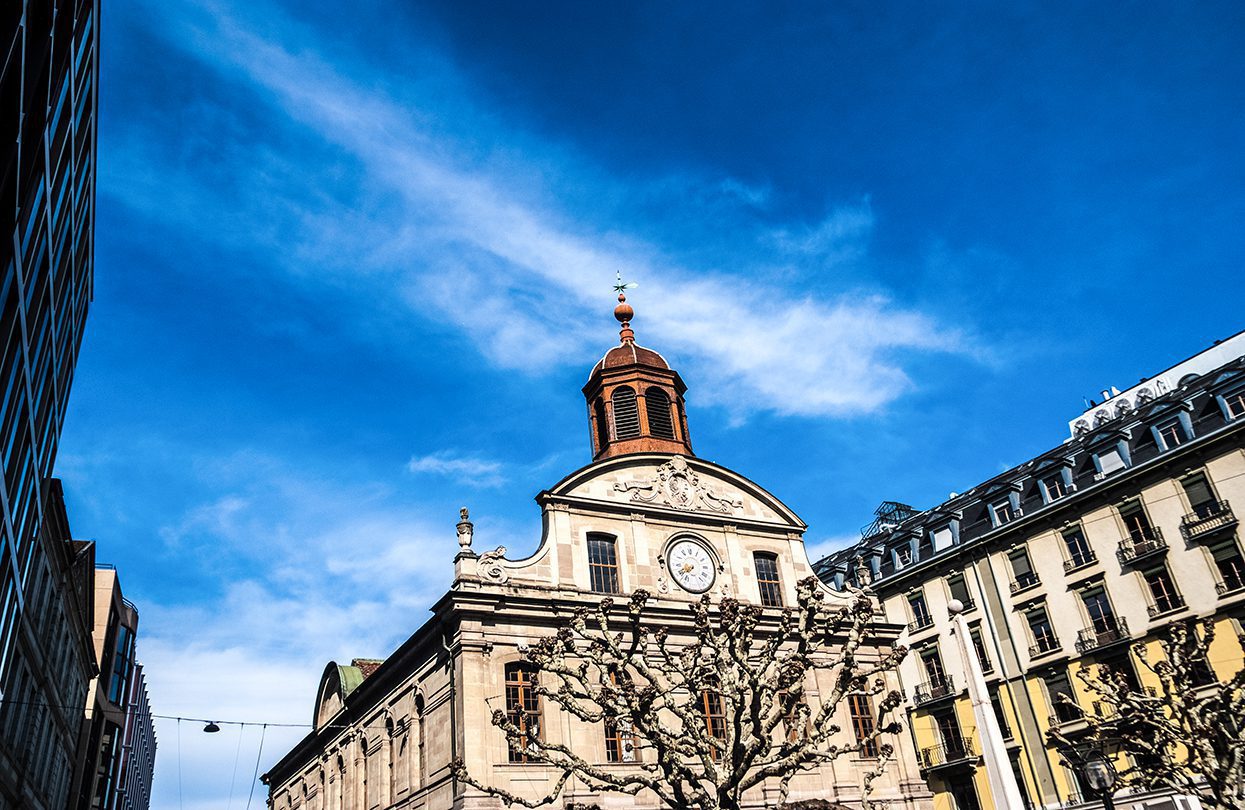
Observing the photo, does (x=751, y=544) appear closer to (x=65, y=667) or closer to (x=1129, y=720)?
(x=1129, y=720)

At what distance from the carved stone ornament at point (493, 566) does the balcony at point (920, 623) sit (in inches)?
901

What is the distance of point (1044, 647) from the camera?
123 ft

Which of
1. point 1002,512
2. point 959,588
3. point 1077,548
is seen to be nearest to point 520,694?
point 959,588

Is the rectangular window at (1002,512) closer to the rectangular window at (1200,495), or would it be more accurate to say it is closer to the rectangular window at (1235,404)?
the rectangular window at (1200,495)

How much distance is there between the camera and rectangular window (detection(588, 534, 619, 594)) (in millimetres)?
30141

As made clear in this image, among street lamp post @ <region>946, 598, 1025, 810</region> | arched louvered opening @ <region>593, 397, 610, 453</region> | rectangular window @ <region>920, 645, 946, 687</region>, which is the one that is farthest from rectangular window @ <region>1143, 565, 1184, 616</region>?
street lamp post @ <region>946, 598, 1025, 810</region>

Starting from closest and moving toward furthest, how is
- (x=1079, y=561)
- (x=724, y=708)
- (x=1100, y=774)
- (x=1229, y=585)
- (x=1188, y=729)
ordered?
(x=1100, y=774) → (x=724, y=708) → (x=1188, y=729) → (x=1229, y=585) → (x=1079, y=561)

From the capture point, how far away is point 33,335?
721 inches

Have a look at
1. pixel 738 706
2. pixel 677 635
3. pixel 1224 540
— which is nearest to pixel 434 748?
pixel 677 635

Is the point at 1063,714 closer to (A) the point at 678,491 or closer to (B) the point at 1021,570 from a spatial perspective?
(B) the point at 1021,570

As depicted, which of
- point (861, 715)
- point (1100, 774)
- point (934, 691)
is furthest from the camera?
point (934, 691)

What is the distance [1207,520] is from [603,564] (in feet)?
73.4

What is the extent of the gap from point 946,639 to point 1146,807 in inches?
390

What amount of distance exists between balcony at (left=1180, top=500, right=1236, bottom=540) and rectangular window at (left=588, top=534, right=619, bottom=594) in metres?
21.5
